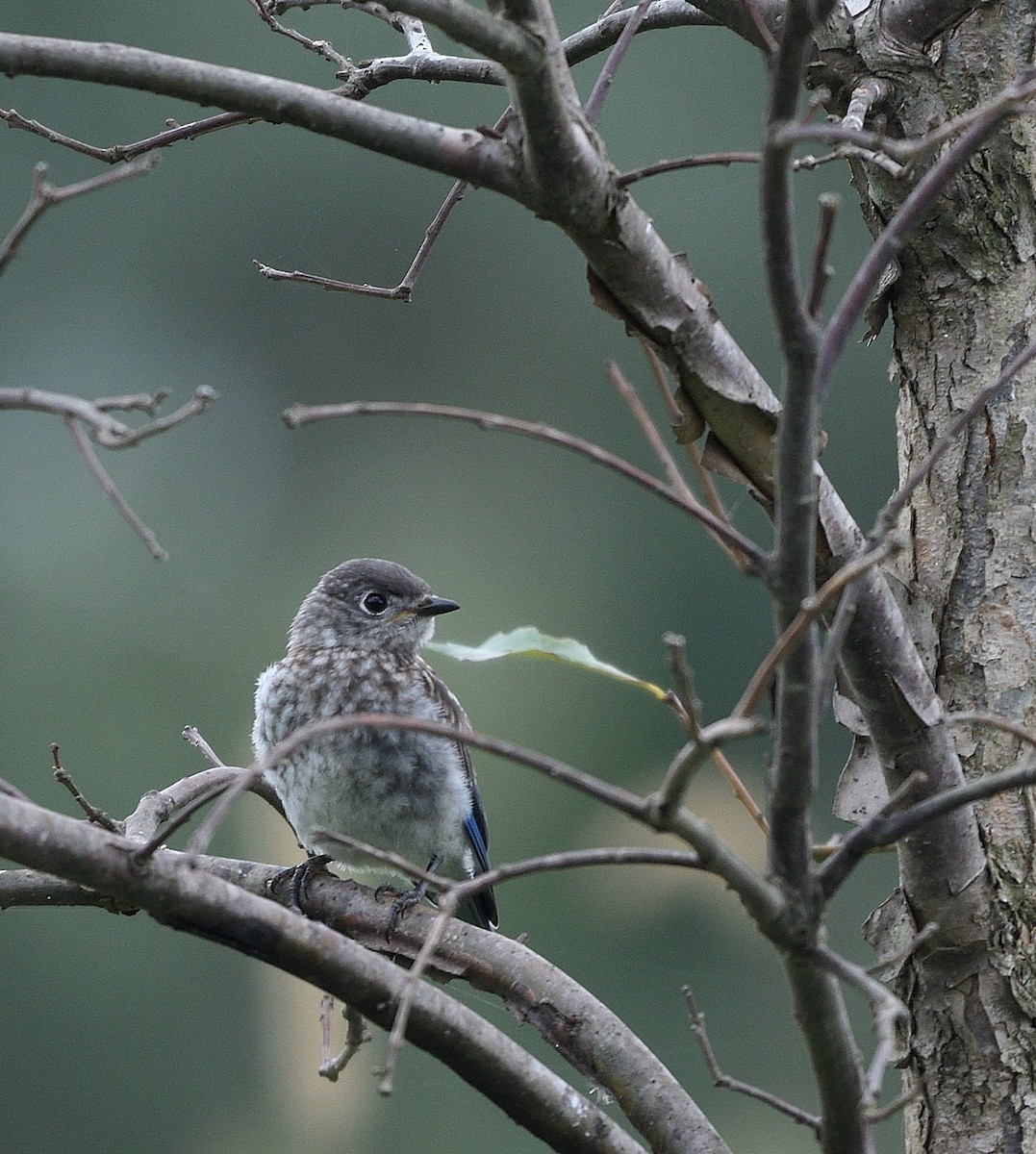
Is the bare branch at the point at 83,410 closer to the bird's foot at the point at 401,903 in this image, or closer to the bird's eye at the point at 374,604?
the bird's foot at the point at 401,903

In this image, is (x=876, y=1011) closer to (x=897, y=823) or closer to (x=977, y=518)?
(x=897, y=823)

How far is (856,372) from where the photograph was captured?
502 inches

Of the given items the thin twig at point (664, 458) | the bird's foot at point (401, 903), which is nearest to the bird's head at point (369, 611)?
the bird's foot at point (401, 903)

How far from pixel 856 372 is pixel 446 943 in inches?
427

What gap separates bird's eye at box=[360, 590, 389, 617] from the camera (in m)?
4.43

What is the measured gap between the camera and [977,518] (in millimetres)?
2629

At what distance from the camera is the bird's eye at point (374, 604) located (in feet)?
14.5

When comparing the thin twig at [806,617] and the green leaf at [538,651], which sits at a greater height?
the green leaf at [538,651]

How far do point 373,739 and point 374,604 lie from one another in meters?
0.73

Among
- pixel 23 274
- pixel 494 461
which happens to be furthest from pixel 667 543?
pixel 23 274

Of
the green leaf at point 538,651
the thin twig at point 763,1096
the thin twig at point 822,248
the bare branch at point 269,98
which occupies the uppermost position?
the bare branch at point 269,98

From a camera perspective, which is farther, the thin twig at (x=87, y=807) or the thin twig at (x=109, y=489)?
the thin twig at (x=87, y=807)

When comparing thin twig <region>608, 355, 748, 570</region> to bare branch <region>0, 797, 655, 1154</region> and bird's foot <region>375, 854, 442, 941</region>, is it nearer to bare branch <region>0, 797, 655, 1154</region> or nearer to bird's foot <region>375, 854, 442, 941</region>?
bare branch <region>0, 797, 655, 1154</region>

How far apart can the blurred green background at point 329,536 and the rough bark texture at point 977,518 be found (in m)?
6.81
